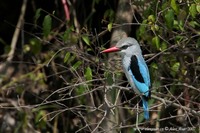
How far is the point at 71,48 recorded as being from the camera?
379 cm

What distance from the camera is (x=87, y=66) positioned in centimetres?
405

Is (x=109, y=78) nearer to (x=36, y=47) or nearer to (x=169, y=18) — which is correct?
(x=169, y=18)

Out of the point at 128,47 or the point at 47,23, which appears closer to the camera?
the point at 47,23

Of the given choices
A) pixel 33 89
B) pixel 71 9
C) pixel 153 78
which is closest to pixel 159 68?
pixel 153 78

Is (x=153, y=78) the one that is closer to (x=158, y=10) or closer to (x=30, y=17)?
(x=158, y=10)

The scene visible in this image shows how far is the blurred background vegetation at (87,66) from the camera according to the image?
162 inches

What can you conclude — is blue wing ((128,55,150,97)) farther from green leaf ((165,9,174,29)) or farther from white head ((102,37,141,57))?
green leaf ((165,9,174,29))

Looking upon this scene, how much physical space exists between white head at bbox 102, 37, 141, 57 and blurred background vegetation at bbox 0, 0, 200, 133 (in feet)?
0.31

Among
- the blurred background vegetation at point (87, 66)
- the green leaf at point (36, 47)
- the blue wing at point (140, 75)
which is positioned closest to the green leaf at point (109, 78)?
the blurred background vegetation at point (87, 66)

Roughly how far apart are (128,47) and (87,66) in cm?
39

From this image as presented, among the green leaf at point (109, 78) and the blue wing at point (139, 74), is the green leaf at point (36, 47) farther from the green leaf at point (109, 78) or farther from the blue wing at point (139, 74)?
the green leaf at point (109, 78)

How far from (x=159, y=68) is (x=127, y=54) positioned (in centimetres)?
28

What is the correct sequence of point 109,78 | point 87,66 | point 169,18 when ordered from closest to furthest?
point 169,18, point 109,78, point 87,66

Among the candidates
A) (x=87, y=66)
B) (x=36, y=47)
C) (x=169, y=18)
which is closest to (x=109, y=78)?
(x=87, y=66)
